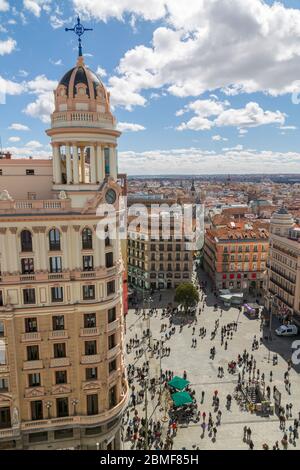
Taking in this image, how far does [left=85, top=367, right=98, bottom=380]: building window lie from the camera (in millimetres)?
33938

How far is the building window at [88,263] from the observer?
1289 inches

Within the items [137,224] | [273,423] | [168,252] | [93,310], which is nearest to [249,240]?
[168,252]

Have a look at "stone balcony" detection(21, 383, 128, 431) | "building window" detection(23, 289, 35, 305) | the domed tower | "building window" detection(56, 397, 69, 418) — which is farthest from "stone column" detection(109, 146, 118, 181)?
"stone balcony" detection(21, 383, 128, 431)

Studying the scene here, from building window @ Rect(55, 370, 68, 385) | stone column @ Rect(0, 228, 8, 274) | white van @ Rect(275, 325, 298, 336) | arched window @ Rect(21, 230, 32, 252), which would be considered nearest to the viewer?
stone column @ Rect(0, 228, 8, 274)

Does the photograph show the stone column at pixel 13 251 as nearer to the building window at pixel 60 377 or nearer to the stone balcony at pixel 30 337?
the stone balcony at pixel 30 337

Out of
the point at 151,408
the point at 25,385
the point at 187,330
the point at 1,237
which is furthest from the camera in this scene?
the point at 187,330

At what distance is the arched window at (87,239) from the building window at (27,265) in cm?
473

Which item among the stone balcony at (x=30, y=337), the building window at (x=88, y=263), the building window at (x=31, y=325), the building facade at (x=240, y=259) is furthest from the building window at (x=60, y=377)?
the building facade at (x=240, y=259)

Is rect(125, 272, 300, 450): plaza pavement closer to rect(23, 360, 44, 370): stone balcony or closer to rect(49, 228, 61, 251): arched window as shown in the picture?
rect(23, 360, 44, 370): stone balcony

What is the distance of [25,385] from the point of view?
1288 inches

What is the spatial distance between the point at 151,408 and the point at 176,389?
4.44 m

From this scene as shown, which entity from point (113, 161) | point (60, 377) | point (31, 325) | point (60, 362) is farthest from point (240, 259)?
point (31, 325)

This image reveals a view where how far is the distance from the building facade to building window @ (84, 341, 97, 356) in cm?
6235

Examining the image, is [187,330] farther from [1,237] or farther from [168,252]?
[1,237]
